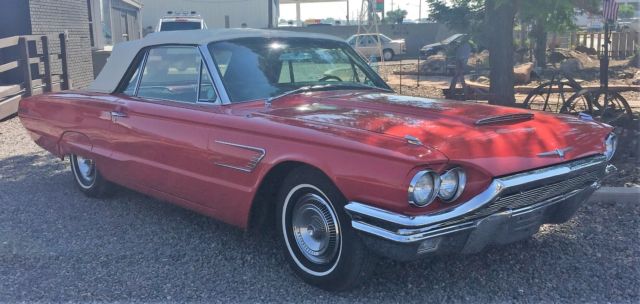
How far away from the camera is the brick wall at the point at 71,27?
12.4 meters

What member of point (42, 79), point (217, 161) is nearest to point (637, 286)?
point (217, 161)

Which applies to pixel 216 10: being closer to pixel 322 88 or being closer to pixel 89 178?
pixel 89 178

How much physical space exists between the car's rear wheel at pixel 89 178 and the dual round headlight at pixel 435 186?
3.38 m

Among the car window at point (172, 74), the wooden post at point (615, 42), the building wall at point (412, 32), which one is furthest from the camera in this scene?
the building wall at point (412, 32)

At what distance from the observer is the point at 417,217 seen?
297 cm

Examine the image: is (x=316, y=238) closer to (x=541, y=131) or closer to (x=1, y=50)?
(x=541, y=131)

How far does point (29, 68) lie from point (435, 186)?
10.0m

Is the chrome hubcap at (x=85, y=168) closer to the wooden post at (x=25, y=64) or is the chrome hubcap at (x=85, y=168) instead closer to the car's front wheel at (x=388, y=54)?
the wooden post at (x=25, y=64)

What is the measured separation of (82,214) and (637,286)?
420 cm

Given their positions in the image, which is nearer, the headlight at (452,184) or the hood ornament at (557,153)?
the headlight at (452,184)

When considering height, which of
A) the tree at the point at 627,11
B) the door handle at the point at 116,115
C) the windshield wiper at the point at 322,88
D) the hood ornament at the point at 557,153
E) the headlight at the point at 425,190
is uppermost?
the tree at the point at 627,11

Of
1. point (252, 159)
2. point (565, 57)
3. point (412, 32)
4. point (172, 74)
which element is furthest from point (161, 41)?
point (412, 32)

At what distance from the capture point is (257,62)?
442cm

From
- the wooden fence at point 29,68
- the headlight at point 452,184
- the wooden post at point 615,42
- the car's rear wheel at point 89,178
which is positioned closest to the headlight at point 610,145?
the headlight at point 452,184
